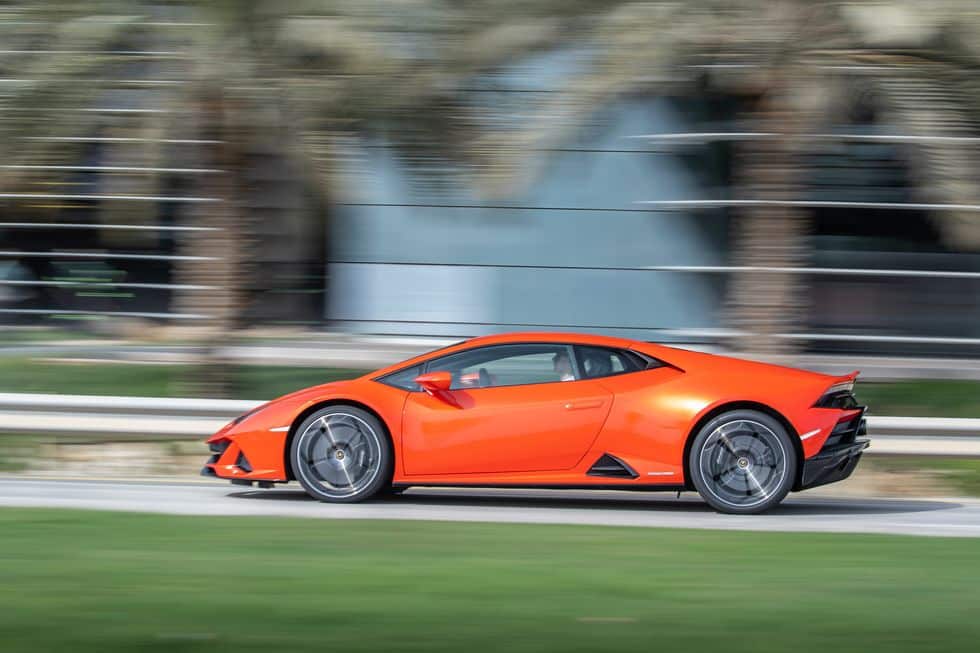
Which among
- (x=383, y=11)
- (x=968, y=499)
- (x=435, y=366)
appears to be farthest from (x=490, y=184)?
(x=968, y=499)

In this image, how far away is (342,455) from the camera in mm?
8906

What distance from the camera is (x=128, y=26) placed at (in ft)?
21.7

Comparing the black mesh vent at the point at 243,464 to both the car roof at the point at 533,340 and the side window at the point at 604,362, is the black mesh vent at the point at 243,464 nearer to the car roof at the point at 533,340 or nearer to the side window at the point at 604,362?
the car roof at the point at 533,340

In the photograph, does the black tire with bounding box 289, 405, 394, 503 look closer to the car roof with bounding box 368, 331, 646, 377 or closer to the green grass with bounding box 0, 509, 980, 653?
the car roof with bounding box 368, 331, 646, 377

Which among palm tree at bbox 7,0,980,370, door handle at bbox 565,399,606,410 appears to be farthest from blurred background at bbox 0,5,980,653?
door handle at bbox 565,399,606,410

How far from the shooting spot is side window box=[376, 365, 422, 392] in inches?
352

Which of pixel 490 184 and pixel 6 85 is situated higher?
pixel 6 85

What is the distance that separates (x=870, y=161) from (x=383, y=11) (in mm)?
9980

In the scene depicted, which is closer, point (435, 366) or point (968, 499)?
point (435, 366)

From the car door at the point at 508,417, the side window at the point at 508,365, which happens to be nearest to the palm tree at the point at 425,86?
the side window at the point at 508,365

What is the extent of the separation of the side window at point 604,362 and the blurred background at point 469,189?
125 cm

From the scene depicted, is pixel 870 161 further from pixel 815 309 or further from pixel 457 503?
pixel 457 503

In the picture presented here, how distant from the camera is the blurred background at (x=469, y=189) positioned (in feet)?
20.8

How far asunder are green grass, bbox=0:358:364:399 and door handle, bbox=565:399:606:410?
200 inches
